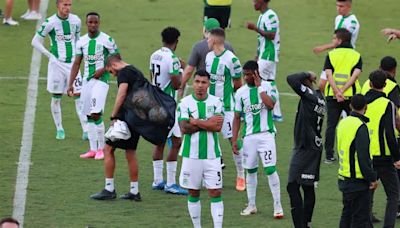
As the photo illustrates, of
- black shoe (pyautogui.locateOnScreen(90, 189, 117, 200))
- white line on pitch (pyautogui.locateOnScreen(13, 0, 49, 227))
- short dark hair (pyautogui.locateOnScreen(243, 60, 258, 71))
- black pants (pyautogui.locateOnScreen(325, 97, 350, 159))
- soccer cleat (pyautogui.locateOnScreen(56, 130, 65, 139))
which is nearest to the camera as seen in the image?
short dark hair (pyautogui.locateOnScreen(243, 60, 258, 71))

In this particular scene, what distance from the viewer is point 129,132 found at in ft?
49.8

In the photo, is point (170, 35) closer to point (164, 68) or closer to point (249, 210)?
point (164, 68)

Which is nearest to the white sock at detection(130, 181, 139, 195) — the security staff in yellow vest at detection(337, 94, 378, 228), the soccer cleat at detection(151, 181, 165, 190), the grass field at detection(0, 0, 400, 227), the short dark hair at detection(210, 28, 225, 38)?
the grass field at detection(0, 0, 400, 227)

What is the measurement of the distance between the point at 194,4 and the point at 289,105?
25.5ft

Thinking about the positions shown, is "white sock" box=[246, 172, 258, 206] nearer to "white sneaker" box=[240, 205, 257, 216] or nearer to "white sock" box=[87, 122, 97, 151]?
"white sneaker" box=[240, 205, 257, 216]

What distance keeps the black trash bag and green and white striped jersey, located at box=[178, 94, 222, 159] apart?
112 centimetres

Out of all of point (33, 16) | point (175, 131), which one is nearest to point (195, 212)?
point (175, 131)

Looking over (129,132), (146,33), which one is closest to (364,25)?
(146,33)

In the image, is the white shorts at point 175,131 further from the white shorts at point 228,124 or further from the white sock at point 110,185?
the white sock at point 110,185

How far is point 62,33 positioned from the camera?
61.2ft

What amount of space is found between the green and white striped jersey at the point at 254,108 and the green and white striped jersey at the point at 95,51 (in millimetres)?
3191

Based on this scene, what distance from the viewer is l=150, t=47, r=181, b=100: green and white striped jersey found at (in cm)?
1593

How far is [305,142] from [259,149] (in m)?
0.91

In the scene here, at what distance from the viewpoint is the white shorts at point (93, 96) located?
17.3 m
